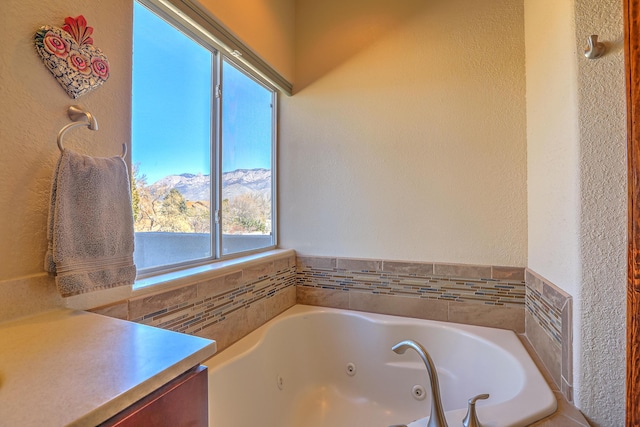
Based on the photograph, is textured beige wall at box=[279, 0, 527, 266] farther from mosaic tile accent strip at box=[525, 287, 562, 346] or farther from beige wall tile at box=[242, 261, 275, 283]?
beige wall tile at box=[242, 261, 275, 283]

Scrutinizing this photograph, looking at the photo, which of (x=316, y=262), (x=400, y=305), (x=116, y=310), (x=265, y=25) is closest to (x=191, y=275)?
(x=116, y=310)

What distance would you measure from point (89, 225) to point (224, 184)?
0.85m

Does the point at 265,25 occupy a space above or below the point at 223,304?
above

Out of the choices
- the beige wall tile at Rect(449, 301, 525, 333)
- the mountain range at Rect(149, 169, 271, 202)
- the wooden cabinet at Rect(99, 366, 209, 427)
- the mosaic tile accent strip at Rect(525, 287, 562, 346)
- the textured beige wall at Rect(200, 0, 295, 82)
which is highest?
the textured beige wall at Rect(200, 0, 295, 82)

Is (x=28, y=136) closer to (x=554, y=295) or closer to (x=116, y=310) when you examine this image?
(x=116, y=310)

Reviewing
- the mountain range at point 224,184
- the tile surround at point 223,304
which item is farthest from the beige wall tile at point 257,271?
the mountain range at point 224,184

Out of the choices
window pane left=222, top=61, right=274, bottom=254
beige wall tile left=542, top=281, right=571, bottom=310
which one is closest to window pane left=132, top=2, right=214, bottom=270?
window pane left=222, top=61, right=274, bottom=254

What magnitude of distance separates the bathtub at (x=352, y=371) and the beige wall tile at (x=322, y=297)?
8 cm

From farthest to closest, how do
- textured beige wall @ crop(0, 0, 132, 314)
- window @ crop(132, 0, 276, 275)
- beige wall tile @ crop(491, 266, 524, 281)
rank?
beige wall tile @ crop(491, 266, 524, 281) → window @ crop(132, 0, 276, 275) → textured beige wall @ crop(0, 0, 132, 314)

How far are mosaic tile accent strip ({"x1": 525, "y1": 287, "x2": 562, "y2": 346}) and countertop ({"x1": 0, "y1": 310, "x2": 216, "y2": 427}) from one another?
1254mm

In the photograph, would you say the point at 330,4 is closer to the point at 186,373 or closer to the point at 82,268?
the point at 82,268

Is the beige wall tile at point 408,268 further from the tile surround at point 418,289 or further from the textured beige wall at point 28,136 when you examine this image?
the textured beige wall at point 28,136

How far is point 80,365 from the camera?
0.56 metres

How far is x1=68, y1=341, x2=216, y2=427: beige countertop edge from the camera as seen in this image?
0.44 m
